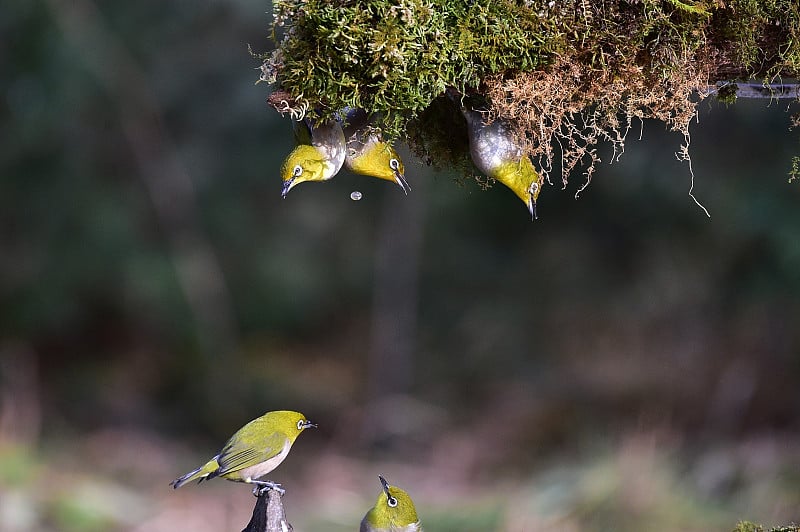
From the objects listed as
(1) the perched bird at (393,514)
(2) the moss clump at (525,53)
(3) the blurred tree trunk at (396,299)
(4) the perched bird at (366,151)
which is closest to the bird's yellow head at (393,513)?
(1) the perched bird at (393,514)

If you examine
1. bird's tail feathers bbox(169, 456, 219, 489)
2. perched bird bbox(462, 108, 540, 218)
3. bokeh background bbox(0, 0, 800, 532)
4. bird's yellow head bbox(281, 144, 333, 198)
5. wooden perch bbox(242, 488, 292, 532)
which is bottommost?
wooden perch bbox(242, 488, 292, 532)

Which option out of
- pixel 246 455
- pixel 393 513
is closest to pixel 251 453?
pixel 246 455

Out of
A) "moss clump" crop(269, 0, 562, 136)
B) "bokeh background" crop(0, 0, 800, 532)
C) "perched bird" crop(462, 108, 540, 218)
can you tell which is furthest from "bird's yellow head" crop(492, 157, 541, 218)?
"bokeh background" crop(0, 0, 800, 532)

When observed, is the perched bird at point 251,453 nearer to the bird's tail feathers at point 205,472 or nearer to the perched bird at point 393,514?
the bird's tail feathers at point 205,472

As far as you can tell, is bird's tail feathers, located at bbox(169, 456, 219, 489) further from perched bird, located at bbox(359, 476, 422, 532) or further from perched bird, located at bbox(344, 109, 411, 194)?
perched bird, located at bbox(344, 109, 411, 194)

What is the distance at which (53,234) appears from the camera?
8.70 metres

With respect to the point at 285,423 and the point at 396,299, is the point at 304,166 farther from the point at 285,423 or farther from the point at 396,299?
the point at 396,299

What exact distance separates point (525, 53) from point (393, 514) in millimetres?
1187

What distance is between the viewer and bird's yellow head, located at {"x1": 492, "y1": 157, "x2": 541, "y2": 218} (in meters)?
2.28

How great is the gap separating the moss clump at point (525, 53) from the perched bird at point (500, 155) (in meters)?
0.04

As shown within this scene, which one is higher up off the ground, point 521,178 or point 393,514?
point 521,178

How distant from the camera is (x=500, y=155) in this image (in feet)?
7.45

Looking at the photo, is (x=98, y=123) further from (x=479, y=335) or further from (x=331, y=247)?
(x=479, y=335)

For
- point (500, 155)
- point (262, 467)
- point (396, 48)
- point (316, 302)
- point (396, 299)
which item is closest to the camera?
point (396, 48)
